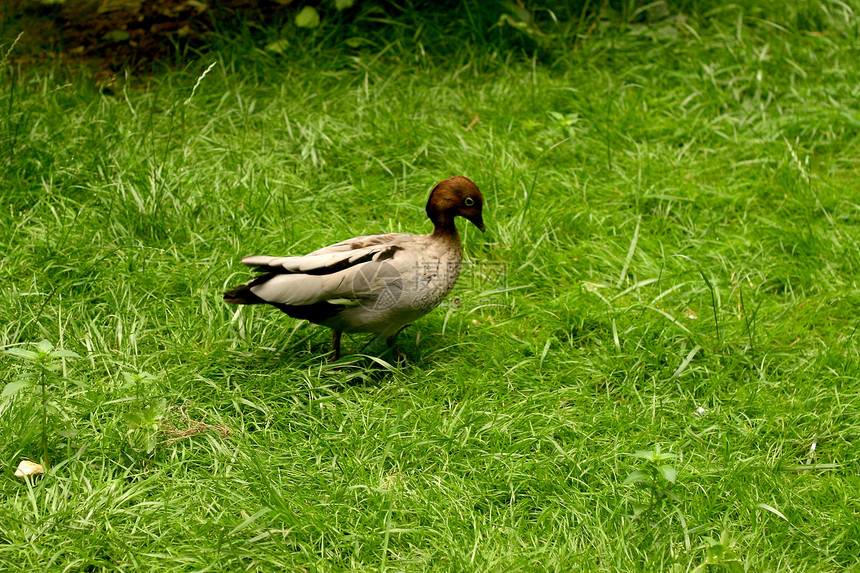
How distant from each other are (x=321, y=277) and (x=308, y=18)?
2878 millimetres

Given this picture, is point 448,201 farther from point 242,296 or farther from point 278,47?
point 278,47

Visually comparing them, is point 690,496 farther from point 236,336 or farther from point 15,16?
point 15,16

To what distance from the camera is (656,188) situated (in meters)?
4.74

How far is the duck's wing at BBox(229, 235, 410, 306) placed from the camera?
336 centimetres

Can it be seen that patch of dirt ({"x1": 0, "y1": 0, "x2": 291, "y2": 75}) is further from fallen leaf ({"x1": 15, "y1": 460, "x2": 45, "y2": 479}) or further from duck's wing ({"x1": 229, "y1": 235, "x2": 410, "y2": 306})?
fallen leaf ({"x1": 15, "y1": 460, "x2": 45, "y2": 479})

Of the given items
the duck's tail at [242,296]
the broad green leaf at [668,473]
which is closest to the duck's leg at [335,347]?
the duck's tail at [242,296]

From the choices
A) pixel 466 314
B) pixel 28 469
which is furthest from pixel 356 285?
pixel 28 469

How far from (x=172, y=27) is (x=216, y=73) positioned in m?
0.60

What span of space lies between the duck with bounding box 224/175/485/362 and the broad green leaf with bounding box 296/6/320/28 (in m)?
2.62

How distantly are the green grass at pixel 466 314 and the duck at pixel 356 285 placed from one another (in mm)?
201

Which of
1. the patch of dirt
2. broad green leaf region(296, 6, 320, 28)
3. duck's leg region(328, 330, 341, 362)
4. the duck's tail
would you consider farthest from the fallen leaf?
broad green leaf region(296, 6, 320, 28)

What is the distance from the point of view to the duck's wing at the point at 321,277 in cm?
336

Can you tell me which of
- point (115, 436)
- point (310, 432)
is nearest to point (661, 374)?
point (310, 432)

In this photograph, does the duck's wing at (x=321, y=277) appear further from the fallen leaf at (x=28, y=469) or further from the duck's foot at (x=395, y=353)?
the fallen leaf at (x=28, y=469)
